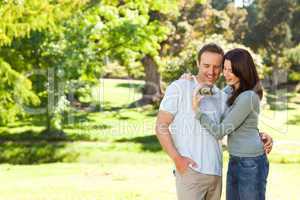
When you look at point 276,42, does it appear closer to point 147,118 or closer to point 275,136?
point 147,118

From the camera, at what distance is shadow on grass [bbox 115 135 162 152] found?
14773mm

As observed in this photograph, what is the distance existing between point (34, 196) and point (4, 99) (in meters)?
5.69

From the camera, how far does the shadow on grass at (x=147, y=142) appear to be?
48.5ft

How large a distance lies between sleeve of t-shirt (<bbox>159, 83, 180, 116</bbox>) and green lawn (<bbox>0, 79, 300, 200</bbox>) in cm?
391

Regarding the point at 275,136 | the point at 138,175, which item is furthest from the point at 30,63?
the point at 275,136

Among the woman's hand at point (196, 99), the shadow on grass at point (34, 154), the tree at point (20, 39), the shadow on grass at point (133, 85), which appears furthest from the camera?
the shadow on grass at point (133, 85)

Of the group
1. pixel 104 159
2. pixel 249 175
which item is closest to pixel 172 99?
pixel 249 175

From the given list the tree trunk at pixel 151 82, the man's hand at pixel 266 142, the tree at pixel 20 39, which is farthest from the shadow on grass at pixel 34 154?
the tree trunk at pixel 151 82

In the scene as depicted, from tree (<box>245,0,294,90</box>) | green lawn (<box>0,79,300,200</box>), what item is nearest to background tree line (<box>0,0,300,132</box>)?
green lawn (<box>0,79,300,200</box>)

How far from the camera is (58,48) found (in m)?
14.4

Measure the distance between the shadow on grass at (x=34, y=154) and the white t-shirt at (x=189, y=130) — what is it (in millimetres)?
9586

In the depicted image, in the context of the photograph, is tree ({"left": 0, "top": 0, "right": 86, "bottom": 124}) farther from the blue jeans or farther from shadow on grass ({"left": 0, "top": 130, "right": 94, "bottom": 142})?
the blue jeans

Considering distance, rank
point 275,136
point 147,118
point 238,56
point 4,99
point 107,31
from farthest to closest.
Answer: point 147,118, point 275,136, point 107,31, point 4,99, point 238,56

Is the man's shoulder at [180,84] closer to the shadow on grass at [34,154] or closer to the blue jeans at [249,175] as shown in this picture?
the blue jeans at [249,175]
